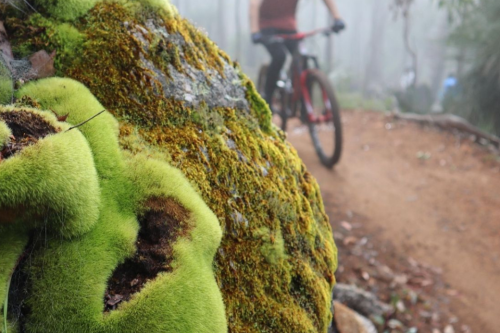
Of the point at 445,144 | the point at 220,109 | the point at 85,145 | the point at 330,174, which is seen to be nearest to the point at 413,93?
the point at 445,144

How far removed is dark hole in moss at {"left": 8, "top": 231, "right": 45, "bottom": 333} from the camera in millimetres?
1281

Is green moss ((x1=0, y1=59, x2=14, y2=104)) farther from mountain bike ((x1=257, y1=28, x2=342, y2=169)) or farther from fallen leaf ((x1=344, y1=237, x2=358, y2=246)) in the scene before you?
mountain bike ((x1=257, y1=28, x2=342, y2=169))

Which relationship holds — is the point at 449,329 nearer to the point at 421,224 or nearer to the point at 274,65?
the point at 421,224

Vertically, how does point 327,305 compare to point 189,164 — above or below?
below

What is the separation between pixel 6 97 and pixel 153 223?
0.90 meters

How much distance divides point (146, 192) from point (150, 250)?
0.27m

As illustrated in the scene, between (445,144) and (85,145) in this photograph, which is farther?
(445,144)

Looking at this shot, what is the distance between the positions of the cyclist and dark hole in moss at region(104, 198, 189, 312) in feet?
17.9

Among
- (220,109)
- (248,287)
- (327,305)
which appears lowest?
(327,305)

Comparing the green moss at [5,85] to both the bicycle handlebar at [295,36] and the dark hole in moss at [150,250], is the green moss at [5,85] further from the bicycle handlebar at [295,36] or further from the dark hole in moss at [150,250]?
the bicycle handlebar at [295,36]

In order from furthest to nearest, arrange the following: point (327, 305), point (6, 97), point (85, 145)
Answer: point (327, 305)
point (6, 97)
point (85, 145)

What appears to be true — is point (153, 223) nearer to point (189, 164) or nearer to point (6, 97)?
point (189, 164)

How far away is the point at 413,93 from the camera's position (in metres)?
15.3

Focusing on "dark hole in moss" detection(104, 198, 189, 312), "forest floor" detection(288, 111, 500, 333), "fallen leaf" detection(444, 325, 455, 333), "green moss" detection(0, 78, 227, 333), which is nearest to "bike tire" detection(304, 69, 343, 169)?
"forest floor" detection(288, 111, 500, 333)
